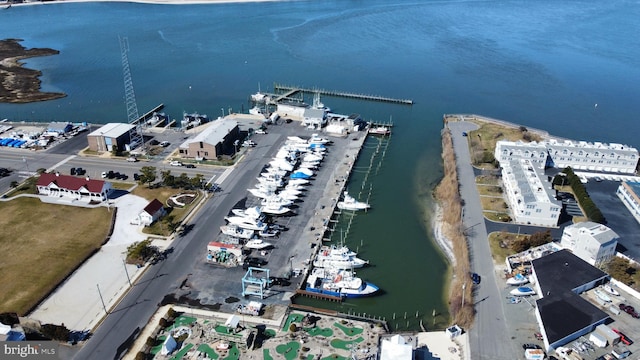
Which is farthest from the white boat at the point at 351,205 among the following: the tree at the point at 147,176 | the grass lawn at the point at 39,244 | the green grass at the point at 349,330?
the grass lawn at the point at 39,244

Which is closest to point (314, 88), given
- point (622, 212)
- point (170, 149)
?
point (170, 149)

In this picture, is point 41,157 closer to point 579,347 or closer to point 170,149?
point 170,149

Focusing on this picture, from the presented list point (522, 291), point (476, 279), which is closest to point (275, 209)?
point (476, 279)

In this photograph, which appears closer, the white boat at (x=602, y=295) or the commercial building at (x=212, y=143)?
the white boat at (x=602, y=295)

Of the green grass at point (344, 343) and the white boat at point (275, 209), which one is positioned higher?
the white boat at point (275, 209)

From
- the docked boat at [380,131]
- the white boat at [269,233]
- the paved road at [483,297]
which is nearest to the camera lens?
the paved road at [483,297]

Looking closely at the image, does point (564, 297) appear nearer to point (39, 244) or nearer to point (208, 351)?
point (208, 351)

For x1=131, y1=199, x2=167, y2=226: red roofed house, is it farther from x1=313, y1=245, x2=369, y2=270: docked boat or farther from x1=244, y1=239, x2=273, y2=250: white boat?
x1=313, y1=245, x2=369, y2=270: docked boat

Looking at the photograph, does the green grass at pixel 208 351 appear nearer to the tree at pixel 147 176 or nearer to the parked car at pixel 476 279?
the parked car at pixel 476 279
